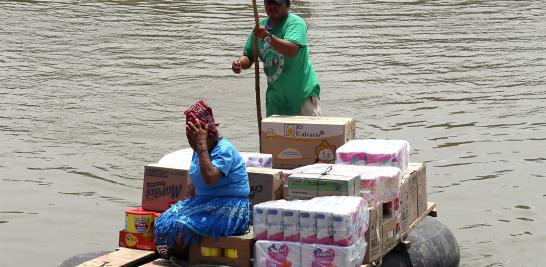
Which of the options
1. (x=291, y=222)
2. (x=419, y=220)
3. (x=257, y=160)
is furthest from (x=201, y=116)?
(x=419, y=220)

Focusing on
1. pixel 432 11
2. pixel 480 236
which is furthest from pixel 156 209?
pixel 432 11

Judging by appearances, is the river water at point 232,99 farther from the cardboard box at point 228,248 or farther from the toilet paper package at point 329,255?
the toilet paper package at point 329,255

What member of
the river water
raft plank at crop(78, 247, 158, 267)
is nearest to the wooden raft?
the river water

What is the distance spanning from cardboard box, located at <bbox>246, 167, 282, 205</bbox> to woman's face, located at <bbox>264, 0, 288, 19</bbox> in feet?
6.43

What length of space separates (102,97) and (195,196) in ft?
33.0

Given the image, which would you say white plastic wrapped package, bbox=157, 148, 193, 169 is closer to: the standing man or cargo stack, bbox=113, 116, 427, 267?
cargo stack, bbox=113, 116, 427, 267

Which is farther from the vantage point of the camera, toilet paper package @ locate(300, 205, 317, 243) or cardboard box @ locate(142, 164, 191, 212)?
cardboard box @ locate(142, 164, 191, 212)

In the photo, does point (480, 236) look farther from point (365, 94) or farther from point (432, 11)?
point (432, 11)

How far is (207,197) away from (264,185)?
534mm

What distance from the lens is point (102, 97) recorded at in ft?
57.0

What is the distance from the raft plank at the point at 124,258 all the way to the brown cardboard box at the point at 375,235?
1.48 meters

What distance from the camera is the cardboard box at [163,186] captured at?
7.89m

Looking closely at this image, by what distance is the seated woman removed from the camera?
7258 mm

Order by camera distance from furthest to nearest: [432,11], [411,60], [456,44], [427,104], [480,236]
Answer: [432,11], [456,44], [411,60], [427,104], [480,236]
